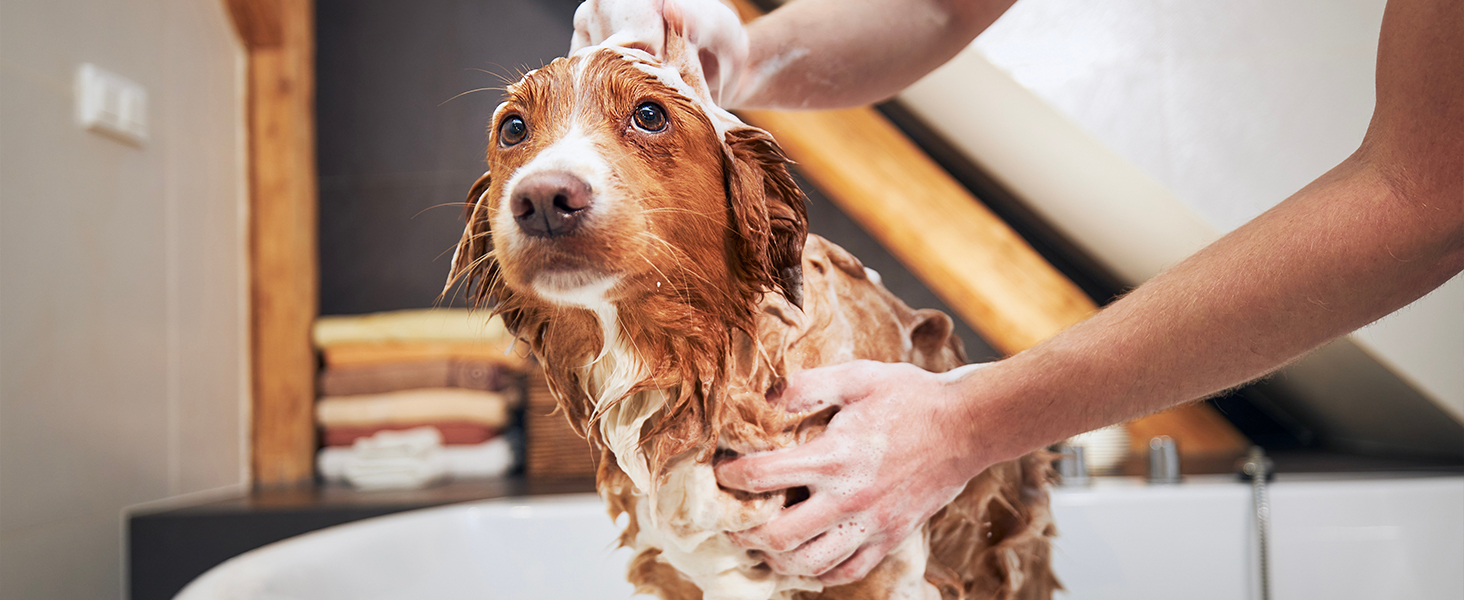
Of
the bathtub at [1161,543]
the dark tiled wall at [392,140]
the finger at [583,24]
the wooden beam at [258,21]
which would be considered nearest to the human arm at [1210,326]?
the finger at [583,24]

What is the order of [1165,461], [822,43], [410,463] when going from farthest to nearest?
[410,463], [1165,461], [822,43]

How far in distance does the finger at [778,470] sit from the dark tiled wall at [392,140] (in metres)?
1.70

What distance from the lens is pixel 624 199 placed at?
1.69 ft

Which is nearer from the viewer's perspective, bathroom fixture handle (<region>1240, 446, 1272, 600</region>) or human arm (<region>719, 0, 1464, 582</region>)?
human arm (<region>719, 0, 1464, 582</region>)

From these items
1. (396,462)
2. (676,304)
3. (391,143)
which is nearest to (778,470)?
(676,304)

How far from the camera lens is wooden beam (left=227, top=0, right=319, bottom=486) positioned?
203 cm

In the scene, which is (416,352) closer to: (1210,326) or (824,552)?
(824,552)

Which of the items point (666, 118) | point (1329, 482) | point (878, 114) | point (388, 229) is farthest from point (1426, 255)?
point (388, 229)

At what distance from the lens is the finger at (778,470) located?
625 millimetres

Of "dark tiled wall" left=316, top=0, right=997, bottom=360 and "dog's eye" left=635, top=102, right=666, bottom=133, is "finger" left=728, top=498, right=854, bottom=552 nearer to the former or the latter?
"dog's eye" left=635, top=102, right=666, bottom=133

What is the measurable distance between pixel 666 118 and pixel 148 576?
1.57 meters

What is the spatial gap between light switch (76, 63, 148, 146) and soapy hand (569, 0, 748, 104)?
1.36 meters

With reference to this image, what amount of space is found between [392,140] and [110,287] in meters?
0.76

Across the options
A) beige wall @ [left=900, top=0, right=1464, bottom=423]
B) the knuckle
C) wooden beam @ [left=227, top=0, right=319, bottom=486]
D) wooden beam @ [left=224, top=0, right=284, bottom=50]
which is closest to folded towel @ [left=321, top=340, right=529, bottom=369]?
wooden beam @ [left=227, top=0, right=319, bottom=486]
